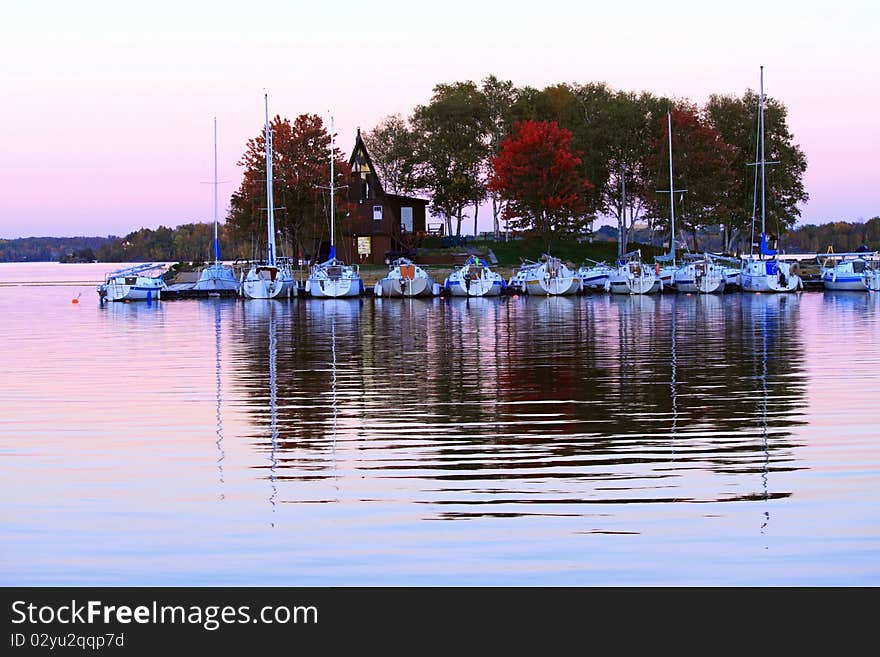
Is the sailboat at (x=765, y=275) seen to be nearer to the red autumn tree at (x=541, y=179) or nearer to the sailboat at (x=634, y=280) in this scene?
the sailboat at (x=634, y=280)

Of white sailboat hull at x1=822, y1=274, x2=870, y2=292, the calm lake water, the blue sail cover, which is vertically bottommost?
the calm lake water

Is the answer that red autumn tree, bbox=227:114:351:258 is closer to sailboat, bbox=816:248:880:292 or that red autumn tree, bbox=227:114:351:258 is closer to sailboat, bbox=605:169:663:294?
sailboat, bbox=605:169:663:294

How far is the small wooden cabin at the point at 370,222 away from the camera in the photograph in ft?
330

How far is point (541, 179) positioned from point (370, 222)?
15.1 m

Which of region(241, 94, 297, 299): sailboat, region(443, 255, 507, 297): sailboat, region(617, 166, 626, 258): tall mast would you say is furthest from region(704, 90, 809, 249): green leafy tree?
region(241, 94, 297, 299): sailboat

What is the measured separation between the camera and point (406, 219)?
10631cm

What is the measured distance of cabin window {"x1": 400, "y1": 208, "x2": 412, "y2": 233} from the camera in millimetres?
105875

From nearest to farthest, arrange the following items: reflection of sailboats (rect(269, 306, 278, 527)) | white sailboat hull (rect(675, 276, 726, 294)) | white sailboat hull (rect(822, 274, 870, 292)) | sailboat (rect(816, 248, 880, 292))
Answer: reflection of sailboats (rect(269, 306, 278, 527)) < white sailboat hull (rect(675, 276, 726, 294)) < sailboat (rect(816, 248, 880, 292)) < white sailboat hull (rect(822, 274, 870, 292))

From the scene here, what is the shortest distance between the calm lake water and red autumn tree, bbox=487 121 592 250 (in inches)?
2564

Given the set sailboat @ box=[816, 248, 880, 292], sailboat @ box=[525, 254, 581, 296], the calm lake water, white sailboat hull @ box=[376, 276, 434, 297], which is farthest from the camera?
sailboat @ box=[816, 248, 880, 292]

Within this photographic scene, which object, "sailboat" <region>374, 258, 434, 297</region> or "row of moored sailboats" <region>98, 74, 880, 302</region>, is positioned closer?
"sailboat" <region>374, 258, 434, 297</region>

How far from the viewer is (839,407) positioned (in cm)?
2075

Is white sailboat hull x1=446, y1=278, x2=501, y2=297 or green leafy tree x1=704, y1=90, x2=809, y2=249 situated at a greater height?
green leafy tree x1=704, y1=90, x2=809, y2=249

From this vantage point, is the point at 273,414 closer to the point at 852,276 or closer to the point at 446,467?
the point at 446,467
